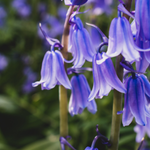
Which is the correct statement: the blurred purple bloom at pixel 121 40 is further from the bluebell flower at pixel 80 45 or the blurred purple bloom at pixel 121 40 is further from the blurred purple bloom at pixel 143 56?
the bluebell flower at pixel 80 45

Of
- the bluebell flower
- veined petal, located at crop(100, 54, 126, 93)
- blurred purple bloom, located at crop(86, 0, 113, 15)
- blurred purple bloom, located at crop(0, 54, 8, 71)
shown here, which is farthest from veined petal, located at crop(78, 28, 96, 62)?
blurred purple bloom, located at crop(0, 54, 8, 71)

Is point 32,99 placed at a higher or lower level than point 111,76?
lower

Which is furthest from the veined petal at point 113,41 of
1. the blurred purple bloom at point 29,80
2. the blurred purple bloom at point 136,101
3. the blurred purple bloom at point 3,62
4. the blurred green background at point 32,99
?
the blurred purple bloom at point 3,62

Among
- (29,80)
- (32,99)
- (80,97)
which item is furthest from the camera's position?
(29,80)

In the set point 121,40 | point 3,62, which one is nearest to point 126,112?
point 121,40

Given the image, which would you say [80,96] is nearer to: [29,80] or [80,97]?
[80,97]

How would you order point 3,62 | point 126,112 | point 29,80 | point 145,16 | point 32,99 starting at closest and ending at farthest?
point 145,16, point 126,112, point 32,99, point 29,80, point 3,62

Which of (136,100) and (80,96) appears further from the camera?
(80,96)

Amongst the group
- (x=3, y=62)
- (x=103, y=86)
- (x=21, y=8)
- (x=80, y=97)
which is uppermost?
(x=21, y=8)
